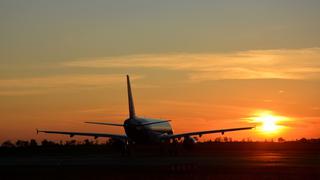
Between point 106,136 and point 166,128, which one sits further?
point 166,128

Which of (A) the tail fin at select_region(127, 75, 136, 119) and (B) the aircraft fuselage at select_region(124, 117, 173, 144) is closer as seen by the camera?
(B) the aircraft fuselage at select_region(124, 117, 173, 144)

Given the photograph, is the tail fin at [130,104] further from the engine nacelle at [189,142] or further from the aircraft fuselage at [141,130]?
the engine nacelle at [189,142]

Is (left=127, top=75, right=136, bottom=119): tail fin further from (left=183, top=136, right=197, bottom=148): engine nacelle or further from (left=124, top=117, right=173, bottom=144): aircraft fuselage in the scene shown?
(left=183, top=136, right=197, bottom=148): engine nacelle

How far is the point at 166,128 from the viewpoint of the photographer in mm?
94250

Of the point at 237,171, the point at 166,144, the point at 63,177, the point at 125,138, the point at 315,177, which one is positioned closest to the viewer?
the point at 315,177

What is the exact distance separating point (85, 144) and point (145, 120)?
50.6 meters

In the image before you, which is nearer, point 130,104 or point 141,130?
point 141,130

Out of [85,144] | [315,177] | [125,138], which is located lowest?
[315,177]

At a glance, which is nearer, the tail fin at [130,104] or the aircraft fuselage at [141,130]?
the aircraft fuselage at [141,130]

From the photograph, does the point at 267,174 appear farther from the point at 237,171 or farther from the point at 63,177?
the point at 63,177

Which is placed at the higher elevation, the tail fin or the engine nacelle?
the tail fin

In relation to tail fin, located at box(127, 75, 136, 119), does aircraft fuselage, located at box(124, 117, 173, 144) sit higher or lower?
lower

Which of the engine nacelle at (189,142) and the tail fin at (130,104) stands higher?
the tail fin at (130,104)

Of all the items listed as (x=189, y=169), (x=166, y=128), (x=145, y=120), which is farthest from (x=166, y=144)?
(x=189, y=169)
